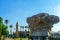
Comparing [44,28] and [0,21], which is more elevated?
[0,21]

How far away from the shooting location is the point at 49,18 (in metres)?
7.99

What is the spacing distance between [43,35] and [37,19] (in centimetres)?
67

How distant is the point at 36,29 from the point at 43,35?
380mm

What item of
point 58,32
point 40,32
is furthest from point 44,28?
point 58,32

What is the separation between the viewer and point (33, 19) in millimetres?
7961

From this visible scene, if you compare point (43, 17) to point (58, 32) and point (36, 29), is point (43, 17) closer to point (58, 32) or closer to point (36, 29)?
point (36, 29)

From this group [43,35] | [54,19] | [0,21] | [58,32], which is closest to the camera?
[43,35]

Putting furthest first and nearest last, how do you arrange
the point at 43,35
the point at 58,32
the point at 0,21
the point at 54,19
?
the point at 0,21, the point at 58,32, the point at 54,19, the point at 43,35

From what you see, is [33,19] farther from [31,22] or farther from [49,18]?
[49,18]

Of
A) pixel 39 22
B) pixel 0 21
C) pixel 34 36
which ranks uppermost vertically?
pixel 0 21

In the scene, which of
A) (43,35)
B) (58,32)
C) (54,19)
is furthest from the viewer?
(58,32)

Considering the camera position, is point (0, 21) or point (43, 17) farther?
point (0, 21)

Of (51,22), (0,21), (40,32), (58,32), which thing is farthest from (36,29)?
(0,21)

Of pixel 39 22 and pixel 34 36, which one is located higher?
pixel 39 22
